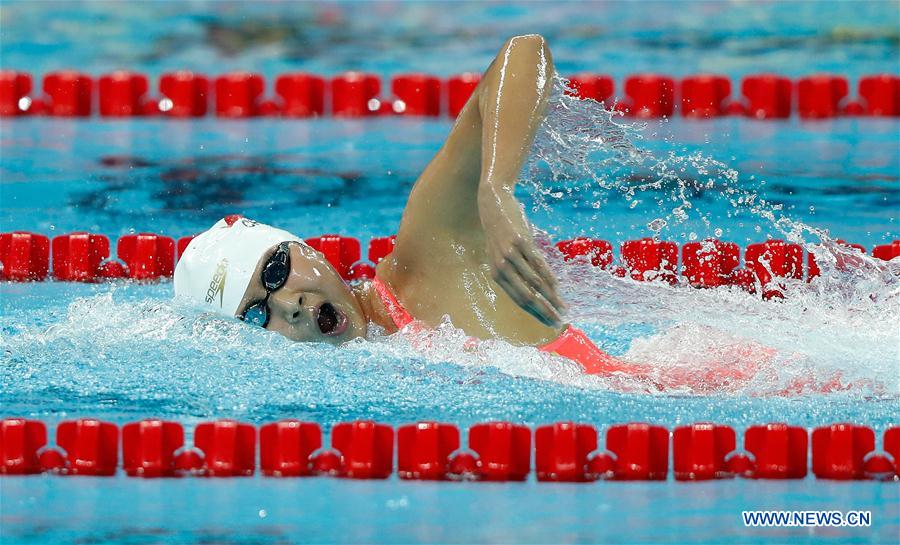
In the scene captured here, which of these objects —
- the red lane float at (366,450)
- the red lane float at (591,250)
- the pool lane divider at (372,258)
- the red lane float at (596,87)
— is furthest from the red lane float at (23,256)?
the red lane float at (596,87)

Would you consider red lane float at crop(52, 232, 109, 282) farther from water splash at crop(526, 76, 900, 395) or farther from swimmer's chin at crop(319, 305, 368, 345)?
swimmer's chin at crop(319, 305, 368, 345)

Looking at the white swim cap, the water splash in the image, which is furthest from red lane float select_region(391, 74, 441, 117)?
the white swim cap

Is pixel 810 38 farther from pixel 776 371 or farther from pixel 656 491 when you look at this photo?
pixel 656 491

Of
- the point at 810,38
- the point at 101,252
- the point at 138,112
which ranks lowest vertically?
the point at 101,252

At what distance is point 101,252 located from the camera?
4445 mm

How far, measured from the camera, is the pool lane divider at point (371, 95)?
538 cm

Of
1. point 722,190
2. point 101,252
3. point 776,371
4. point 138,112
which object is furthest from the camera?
point 138,112

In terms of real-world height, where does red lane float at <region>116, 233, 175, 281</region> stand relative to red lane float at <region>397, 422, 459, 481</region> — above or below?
above

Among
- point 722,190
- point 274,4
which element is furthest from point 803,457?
point 274,4

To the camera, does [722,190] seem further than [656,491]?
Yes

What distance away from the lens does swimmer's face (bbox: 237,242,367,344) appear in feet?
10.0

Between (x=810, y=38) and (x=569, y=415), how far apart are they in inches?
144

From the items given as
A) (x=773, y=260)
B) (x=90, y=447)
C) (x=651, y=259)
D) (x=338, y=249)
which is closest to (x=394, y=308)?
(x=90, y=447)

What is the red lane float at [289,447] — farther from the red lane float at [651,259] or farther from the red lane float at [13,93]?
the red lane float at [13,93]
